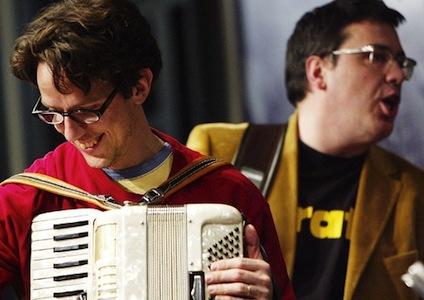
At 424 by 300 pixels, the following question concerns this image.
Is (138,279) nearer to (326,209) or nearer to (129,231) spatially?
(129,231)

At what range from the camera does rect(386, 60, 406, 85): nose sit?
16.7 feet

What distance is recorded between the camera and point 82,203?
4.14m

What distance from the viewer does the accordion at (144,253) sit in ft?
12.9

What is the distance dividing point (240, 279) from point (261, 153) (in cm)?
137

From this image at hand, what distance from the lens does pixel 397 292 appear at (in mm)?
5008

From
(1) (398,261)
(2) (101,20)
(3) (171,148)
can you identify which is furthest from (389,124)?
(2) (101,20)

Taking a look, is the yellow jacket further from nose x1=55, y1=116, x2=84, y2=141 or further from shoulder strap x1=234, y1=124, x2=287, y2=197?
nose x1=55, y1=116, x2=84, y2=141

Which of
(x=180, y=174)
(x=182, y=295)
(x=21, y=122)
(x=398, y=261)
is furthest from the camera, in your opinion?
(x=21, y=122)

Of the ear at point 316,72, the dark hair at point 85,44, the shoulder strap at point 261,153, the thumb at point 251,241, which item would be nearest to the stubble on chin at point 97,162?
the dark hair at point 85,44

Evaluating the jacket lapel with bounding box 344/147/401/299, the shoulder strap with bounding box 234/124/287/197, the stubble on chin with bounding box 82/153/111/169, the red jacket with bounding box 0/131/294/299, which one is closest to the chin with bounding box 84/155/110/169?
the stubble on chin with bounding box 82/153/111/169

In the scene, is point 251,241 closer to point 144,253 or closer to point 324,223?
point 144,253

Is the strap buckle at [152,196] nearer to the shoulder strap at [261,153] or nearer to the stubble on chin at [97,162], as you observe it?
the stubble on chin at [97,162]

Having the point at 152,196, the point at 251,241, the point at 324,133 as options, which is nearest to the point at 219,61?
the point at 324,133

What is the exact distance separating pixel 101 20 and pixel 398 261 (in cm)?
162
